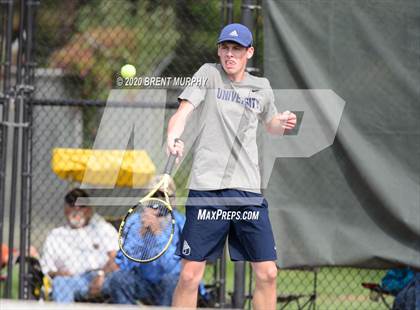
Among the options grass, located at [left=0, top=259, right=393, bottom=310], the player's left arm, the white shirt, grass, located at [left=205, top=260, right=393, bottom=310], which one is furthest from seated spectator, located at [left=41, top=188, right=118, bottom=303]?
the player's left arm

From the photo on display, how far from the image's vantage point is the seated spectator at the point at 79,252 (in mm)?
7246

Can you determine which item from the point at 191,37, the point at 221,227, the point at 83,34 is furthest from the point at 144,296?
the point at 83,34

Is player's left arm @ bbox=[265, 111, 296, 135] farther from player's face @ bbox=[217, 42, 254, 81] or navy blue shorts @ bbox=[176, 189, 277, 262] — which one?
navy blue shorts @ bbox=[176, 189, 277, 262]

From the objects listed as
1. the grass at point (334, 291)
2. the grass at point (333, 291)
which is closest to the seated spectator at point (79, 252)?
the grass at point (333, 291)

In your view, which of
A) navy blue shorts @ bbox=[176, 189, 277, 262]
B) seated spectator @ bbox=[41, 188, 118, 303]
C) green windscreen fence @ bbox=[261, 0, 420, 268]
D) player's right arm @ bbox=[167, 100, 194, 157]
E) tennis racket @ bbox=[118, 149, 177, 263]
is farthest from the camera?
seated spectator @ bbox=[41, 188, 118, 303]

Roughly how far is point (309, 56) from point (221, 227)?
1460 mm

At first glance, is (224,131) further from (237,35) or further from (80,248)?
(80,248)

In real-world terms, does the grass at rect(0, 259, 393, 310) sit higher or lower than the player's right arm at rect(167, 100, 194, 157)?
lower

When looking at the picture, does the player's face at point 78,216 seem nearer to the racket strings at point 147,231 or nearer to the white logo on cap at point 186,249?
the racket strings at point 147,231

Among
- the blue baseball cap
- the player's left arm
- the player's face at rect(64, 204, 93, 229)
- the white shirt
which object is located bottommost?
the white shirt

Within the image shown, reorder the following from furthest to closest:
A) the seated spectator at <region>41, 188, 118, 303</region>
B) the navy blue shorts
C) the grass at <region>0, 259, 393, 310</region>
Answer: the grass at <region>0, 259, 393, 310</region>
the seated spectator at <region>41, 188, 118, 303</region>
the navy blue shorts

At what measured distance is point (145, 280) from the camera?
7109 millimetres

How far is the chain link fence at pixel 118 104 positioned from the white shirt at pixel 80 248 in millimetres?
352

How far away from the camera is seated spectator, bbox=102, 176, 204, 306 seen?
22.8 ft
